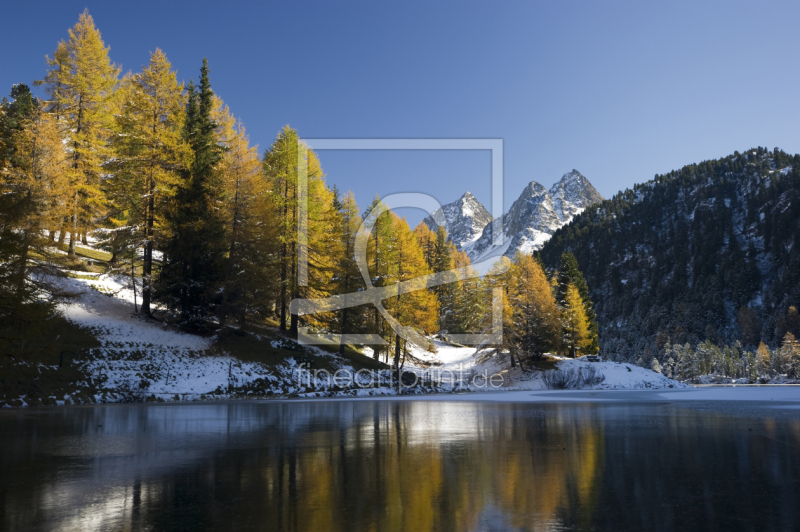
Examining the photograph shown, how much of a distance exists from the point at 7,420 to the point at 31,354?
2.99 meters

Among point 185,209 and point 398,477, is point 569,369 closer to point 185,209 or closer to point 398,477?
point 185,209

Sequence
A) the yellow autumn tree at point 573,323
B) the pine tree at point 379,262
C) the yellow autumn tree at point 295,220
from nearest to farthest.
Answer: the yellow autumn tree at point 295,220 < the pine tree at point 379,262 < the yellow autumn tree at point 573,323

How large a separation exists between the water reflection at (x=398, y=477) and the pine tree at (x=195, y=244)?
16.8m

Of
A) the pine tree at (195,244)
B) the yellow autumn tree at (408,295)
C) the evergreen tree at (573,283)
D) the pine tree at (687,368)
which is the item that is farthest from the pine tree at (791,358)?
the pine tree at (195,244)

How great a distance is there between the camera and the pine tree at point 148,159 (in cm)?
3070

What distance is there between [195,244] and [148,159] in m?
6.25

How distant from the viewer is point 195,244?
30.1m

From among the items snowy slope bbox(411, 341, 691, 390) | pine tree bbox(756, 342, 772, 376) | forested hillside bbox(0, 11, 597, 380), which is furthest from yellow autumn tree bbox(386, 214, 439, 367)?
pine tree bbox(756, 342, 772, 376)

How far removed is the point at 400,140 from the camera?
3819 cm

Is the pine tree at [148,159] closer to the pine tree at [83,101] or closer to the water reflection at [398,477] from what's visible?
the pine tree at [83,101]

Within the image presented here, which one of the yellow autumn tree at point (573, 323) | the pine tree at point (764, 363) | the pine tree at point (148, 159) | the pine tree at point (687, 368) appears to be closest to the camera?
the pine tree at point (148, 159)

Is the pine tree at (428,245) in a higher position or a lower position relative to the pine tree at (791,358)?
higher

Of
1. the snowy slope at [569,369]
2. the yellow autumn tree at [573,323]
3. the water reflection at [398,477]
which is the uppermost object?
the yellow autumn tree at [573,323]

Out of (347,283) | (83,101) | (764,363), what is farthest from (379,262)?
(764,363)
